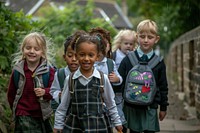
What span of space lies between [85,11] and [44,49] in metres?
11.9

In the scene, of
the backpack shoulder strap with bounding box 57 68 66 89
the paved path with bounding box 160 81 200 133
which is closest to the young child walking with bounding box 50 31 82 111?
the backpack shoulder strap with bounding box 57 68 66 89

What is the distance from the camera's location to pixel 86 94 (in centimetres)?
494

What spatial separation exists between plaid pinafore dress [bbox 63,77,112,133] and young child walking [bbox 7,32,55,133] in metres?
0.93

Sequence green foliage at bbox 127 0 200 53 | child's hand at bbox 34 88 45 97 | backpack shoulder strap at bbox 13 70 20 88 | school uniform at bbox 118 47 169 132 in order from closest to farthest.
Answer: child's hand at bbox 34 88 45 97 < backpack shoulder strap at bbox 13 70 20 88 < school uniform at bbox 118 47 169 132 < green foliage at bbox 127 0 200 53

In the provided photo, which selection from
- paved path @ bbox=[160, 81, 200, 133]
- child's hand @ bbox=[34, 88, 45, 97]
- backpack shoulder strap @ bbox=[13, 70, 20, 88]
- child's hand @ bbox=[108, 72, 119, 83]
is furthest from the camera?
paved path @ bbox=[160, 81, 200, 133]

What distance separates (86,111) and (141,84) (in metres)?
1.51

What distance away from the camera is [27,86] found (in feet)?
19.4

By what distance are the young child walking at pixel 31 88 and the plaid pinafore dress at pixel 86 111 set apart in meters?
0.93

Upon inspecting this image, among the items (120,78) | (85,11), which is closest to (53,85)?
(120,78)

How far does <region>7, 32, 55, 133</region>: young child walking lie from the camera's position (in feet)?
19.3

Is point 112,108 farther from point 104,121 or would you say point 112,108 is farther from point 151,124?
point 151,124

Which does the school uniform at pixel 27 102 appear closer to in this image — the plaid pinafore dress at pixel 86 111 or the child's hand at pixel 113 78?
the child's hand at pixel 113 78

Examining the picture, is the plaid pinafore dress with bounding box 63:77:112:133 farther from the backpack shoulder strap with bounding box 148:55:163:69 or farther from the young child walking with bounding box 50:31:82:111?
the backpack shoulder strap with bounding box 148:55:163:69

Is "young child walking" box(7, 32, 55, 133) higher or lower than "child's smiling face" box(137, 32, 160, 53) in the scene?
lower
